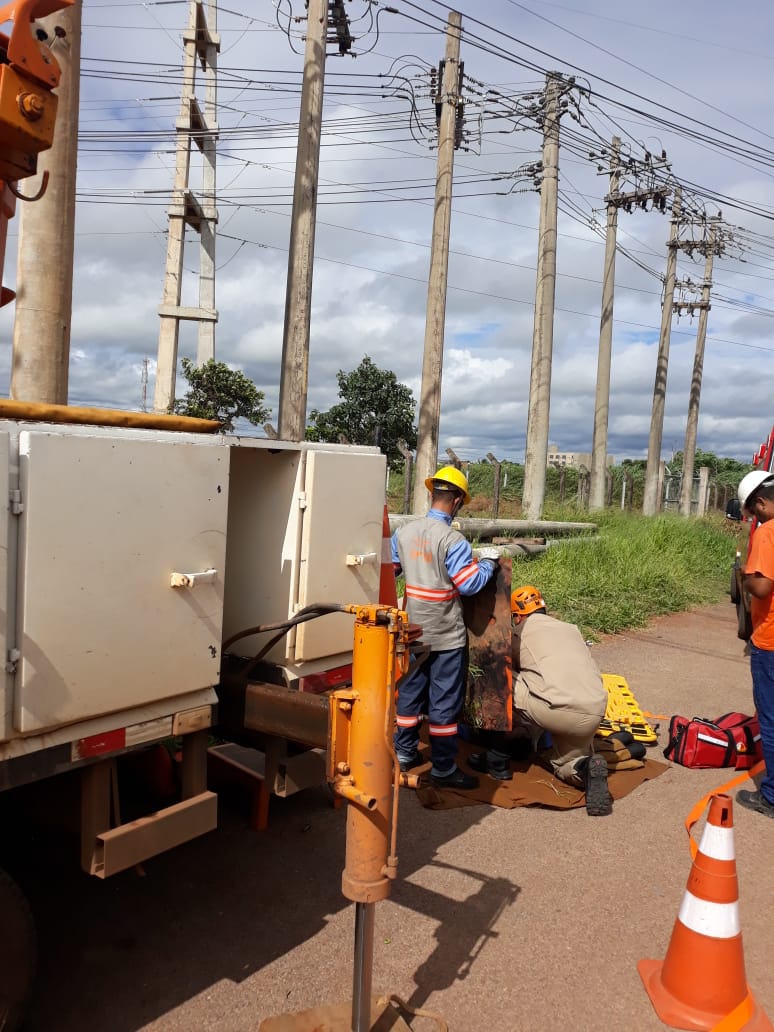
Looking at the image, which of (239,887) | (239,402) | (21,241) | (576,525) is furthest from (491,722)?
(239,402)

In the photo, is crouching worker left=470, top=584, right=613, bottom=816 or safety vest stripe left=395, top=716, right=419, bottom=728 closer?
crouching worker left=470, top=584, right=613, bottom=816

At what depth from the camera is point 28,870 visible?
3.74m

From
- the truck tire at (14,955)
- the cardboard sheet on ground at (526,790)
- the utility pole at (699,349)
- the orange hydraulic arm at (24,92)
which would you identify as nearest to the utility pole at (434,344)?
the cardboard sheet on ground at (526,790)

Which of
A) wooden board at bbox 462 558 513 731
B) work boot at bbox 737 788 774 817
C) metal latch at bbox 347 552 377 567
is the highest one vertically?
metal latch at bbox 347 552 377 567

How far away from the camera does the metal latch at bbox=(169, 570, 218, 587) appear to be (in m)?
2.83

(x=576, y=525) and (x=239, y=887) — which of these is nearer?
(x=239, y=887)

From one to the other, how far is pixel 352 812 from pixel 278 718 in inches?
31.8

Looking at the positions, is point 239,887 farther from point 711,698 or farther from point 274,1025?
point 711,698

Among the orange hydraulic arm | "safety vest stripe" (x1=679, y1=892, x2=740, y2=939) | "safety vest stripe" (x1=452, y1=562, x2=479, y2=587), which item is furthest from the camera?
"safety vest stripe" (x1=452, y1=562, x2=479, y2=587)

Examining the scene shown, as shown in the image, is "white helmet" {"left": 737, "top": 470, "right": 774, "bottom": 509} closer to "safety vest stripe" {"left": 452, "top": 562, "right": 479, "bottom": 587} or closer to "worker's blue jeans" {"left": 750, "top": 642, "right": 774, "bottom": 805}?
"worker's blue jeans" {"left": 750, "top": 642, "right": 774, "bottom": 805}

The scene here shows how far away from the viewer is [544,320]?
52.0 feet

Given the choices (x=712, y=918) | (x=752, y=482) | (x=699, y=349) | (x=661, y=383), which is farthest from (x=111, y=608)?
(x=699, y=349)

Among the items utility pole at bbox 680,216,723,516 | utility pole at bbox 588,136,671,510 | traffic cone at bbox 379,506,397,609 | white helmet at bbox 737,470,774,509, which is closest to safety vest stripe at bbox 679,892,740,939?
traffic cone at bbox 379,506,397,609

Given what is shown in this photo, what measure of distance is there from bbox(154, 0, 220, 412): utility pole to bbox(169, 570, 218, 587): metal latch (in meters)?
13.6
